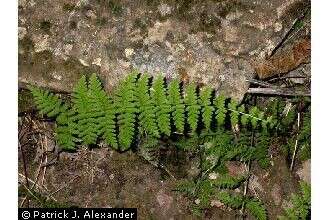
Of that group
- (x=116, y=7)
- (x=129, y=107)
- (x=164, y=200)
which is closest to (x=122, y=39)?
(x=116, y=7)

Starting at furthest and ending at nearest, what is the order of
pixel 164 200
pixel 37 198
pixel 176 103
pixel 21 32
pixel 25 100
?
pixel 164 200, pixel 37 198, pixel 25 100, pixel 21 32, pixel 176 103

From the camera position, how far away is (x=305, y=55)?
12.7 ft

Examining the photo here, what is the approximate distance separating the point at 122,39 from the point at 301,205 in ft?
7.11

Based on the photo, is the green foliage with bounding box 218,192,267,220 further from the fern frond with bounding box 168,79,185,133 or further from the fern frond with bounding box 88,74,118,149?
the fern frond with bounding box 88,74,118,149

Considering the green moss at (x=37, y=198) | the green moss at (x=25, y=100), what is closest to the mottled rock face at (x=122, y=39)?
the green moss at (x=25, y=100)

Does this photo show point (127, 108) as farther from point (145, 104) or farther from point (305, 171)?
point (305, 171)

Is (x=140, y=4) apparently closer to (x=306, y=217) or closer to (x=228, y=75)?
(x=228, y=75)

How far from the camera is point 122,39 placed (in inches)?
141

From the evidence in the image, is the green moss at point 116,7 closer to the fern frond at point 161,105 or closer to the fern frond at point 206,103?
the fern frond at point 161,105

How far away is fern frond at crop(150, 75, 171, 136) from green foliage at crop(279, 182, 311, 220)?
136 centimetres

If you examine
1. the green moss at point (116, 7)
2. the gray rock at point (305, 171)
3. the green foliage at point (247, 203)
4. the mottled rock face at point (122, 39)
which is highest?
the green moss at point (116, 7)

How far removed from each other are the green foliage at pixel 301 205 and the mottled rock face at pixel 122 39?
123cm

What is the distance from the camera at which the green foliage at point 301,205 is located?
12.1 feet
